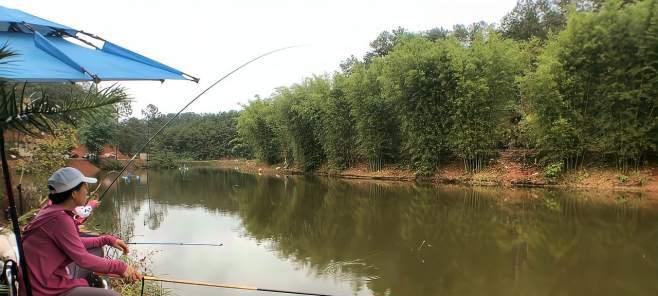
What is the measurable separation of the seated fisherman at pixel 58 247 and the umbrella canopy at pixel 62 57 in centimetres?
37

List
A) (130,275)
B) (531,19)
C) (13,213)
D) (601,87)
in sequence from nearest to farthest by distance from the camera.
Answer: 1. (13,213)
2. (130,275)
3. (601,87)
4. (531,19)

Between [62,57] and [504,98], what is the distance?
13189mm

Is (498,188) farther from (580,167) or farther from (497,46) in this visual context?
(497,46)

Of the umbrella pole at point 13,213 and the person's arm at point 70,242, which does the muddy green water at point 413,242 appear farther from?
the umbrella pole at point 13,213

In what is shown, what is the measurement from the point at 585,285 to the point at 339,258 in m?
2.56

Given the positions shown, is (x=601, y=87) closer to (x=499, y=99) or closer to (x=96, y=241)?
(x=499, y=99)

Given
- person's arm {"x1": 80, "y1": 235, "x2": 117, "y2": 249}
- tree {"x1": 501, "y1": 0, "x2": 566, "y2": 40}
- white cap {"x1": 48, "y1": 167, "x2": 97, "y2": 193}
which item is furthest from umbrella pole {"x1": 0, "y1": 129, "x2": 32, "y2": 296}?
tree {"x1": 501, "y1": 0, "x2": 566, "y2": 40}

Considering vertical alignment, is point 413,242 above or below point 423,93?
below

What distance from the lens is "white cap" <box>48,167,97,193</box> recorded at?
1635 millimetres

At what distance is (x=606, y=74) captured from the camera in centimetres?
1063

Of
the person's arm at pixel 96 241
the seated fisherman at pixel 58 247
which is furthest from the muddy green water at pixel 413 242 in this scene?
the seated fisherman at pixel 58 247

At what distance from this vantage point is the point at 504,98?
43.5 ft

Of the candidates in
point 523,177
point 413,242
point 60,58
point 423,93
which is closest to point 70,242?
point 60,58

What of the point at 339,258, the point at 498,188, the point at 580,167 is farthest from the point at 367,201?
the point at 580,167
